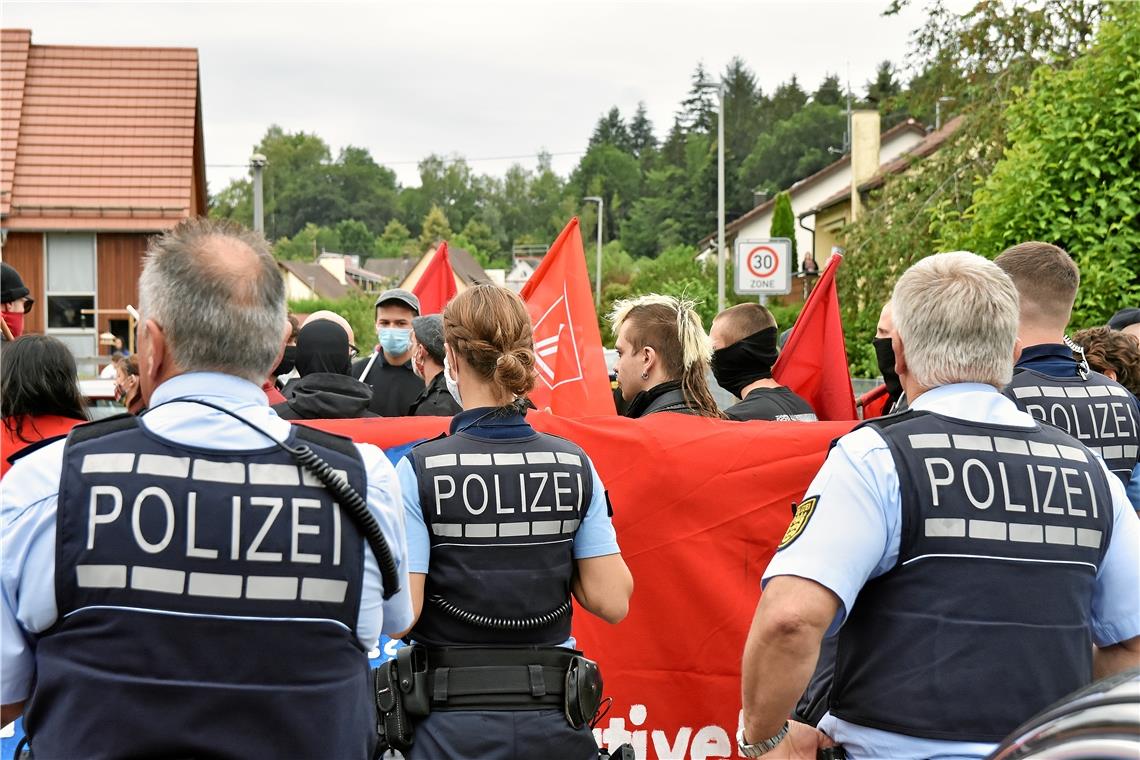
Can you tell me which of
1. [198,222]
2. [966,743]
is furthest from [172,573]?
[966,743]

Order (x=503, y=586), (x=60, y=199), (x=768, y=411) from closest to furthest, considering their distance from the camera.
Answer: (x=503, y=586), (x=768, y=411), (x=60, y=199)

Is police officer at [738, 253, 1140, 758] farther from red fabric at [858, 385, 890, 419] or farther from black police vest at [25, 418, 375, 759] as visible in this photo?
red fabric at [858, 385, 890, 419]

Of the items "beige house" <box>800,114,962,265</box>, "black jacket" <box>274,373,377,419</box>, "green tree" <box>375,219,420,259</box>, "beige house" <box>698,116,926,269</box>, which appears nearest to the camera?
"black jacket" <box>274,373,377,419</box>

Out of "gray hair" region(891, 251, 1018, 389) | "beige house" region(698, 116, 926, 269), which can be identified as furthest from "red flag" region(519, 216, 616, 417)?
"beige house" region(698, 116, 926, 269)

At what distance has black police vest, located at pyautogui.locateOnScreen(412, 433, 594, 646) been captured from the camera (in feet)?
10.3

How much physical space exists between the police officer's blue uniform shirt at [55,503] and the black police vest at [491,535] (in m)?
0.65

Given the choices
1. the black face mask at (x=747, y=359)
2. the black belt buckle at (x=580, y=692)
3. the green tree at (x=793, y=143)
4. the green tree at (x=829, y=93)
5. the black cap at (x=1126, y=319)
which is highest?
the green tree at (x=829, y=93)

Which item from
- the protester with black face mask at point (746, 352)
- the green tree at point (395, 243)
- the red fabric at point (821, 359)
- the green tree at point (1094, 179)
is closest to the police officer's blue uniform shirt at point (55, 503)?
the protester with black face mask at point (746, 352)

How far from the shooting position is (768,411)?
5.33 meters

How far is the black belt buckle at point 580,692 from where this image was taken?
3.19 metres

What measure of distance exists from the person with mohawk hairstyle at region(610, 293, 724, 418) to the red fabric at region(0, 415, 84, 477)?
2.14m

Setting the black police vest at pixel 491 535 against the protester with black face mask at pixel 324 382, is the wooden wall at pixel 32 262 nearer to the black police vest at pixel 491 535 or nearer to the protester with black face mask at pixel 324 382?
the protester with black face mask at pixel 324 382

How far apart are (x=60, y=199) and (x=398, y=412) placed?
85.7 feet

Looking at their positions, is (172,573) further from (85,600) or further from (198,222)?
(198,222)
